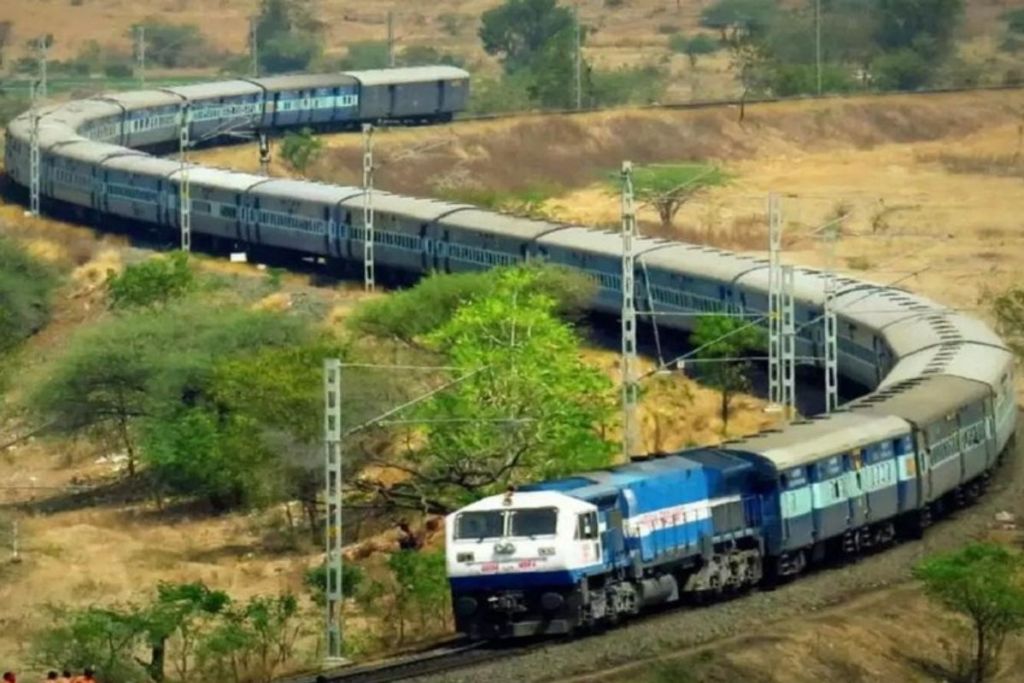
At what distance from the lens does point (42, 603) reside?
151 feet

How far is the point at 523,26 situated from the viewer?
157750 mm

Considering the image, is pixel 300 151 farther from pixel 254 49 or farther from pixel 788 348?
pixel 788 348

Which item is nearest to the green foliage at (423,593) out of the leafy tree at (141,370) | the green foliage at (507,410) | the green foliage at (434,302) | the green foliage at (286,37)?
the green foliage at (507,410)

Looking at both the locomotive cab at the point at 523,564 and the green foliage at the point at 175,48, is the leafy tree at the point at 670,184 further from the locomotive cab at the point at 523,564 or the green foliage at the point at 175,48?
the green foliage at the point at 175,48

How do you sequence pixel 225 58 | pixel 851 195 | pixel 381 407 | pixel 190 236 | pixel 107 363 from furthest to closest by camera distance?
pixel 225 58
pixel 851 195
pixel 190 236
pixel 107 363
pixel 381 407

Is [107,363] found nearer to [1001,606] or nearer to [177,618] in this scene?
[177,618]

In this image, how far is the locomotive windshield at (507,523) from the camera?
37250 mm

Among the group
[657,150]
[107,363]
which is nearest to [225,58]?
[657,150]

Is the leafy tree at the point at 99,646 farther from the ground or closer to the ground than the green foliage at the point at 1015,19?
farther from the ground

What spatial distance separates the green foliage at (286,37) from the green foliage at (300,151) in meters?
59.0

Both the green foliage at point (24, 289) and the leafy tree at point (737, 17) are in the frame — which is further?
the leafy tree at point (737, 17)

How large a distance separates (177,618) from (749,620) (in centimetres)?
723

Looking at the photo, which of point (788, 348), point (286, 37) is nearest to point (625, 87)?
point (286, 37)

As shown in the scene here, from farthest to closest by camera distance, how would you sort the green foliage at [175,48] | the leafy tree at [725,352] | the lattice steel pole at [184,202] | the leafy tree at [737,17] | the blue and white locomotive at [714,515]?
the green foliage at [175,48], the leafy tree at [737,17], the lattice steel pole at [184,202], the leafy tree at [725,352], the blue and white locomotive at [714,515]
